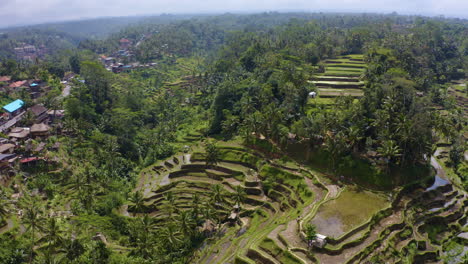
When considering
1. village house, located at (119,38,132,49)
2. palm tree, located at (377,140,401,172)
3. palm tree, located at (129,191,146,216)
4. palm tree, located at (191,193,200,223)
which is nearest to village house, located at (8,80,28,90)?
palm tree, located at (129,191,146,216)

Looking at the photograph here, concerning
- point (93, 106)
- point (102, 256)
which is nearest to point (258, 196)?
point (102, 256)

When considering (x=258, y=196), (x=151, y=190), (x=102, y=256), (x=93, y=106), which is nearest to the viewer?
(x=102, y=256)

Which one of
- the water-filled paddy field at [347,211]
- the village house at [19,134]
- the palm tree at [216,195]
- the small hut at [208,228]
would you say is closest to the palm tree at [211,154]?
the palm tree at [216,195]

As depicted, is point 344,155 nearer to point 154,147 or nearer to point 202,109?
point 154,147

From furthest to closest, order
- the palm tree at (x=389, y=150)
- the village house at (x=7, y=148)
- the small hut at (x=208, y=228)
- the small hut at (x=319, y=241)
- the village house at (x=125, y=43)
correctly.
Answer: the village house at (x=125, y=43), the village house at (x=7, y=148), the small hut at (x=208, y=228), the palm tree at (x=389, y=150), the small hut at (x=319, y=241)

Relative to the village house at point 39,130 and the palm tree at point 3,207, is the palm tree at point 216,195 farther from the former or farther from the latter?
the village house at point 39,130

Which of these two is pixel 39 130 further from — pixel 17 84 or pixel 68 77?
pixel 68 77

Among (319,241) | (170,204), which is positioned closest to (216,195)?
(170,204)
